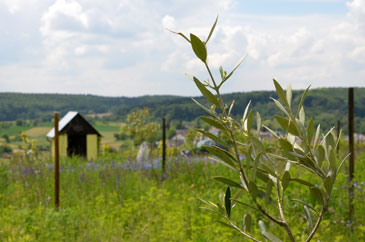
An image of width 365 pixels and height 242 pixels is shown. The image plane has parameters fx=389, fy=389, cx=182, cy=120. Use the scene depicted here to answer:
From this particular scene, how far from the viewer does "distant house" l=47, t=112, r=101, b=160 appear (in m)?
17.5

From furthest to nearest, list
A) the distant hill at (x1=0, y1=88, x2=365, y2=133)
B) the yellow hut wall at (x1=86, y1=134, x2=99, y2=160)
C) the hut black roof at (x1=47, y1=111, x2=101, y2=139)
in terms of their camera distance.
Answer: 1. the distant hill at (x1=0, y1=88, x2=365, y2=133)
2. the yellow hut wall at (x1=86, y1=134, x2=99, y2=160)
3. the hut black roof at (x1=47, y1=111, x2=101, y2=139)

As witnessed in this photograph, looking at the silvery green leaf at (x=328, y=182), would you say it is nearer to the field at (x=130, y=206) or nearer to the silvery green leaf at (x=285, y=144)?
the silvery green leaf at (x=285, y=144)

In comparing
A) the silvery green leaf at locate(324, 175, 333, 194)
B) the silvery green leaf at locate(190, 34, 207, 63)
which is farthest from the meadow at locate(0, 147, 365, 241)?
the silvery green leaf at locate(190, 34, 207, 63)

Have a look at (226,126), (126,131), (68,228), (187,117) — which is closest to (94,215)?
(68,228)

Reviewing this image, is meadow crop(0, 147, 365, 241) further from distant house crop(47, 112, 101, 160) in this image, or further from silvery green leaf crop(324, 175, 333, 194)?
distant house crop(47, 112, 101, 160)

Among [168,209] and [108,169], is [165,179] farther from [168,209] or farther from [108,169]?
[168,209]

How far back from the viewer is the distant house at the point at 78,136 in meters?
17.5

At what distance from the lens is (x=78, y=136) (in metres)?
18.0

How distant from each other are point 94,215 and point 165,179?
10.0ft

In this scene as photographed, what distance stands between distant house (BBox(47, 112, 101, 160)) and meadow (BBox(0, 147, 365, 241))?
8326 millimetres

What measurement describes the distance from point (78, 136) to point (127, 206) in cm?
1280

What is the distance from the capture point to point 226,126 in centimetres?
124

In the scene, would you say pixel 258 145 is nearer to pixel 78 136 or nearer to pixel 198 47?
pixel 198 47

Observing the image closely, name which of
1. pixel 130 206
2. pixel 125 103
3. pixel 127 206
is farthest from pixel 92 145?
pixel 125 103
